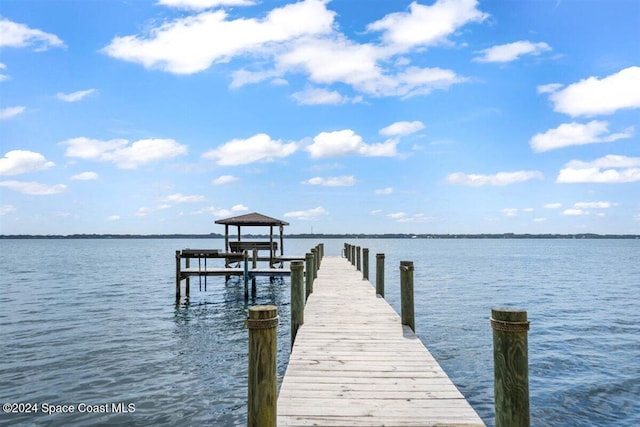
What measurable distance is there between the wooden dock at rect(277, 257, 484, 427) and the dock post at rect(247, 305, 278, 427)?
38 centimetres

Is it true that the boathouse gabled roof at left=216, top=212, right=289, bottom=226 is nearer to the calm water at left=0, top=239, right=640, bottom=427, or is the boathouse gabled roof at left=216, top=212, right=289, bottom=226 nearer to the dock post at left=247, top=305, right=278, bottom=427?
the calm water at left=0, top=239, right=640, bottom=427

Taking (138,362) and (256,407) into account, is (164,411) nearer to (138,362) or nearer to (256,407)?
(138,362)

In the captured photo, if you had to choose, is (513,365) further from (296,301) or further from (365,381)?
(296,301)

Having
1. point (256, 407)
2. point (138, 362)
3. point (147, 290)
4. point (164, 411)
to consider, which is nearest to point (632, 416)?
point (256, 407)

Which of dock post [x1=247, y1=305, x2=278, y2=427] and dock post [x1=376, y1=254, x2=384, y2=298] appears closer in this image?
dock post [x1=247, y1=305, x2=278, y2=427]

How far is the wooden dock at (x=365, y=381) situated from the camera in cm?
425

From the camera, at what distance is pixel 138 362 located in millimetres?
10406

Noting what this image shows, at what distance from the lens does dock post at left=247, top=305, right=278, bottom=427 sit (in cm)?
376

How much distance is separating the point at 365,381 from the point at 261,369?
6.40ft

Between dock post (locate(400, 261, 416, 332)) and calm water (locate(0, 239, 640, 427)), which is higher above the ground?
dock post (locate(400, 261, 416, 332))

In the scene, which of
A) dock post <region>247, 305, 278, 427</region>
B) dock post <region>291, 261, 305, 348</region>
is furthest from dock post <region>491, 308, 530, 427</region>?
dock post <region>291, 261, 305, 348</region>

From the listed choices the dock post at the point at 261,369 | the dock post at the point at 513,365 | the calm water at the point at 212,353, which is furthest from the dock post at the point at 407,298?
the dock post at the point at 261,369

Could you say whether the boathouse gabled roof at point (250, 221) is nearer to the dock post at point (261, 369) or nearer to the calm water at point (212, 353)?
the calm water at point (212, 353)

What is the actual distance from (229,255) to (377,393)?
50.1 feet
